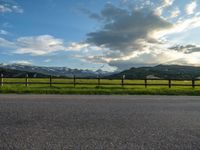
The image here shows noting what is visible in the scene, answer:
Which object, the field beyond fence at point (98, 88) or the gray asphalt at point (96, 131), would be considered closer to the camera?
the gray asphalt at point (96, 131)

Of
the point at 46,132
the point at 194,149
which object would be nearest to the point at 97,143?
the point at 46,132

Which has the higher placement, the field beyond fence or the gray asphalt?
the field beyond fence

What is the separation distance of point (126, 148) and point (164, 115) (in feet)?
13.6

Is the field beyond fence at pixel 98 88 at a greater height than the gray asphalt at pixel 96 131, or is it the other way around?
the field beyond fence at pixel 98 88

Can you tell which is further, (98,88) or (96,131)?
(98,88)

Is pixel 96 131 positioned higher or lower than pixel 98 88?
lower

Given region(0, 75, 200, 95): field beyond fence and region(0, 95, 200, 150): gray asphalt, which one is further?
region(0, 75, 200, 95): field beyond fence

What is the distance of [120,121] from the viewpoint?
25.7 feet

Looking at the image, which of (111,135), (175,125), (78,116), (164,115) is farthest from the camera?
(164,115)

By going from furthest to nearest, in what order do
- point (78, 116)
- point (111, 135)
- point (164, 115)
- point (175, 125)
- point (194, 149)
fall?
point (164, 115)
point (78, 116)
point (175, 125)
point (111, 135)
point (194, 149)

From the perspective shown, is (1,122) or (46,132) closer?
(46,132)

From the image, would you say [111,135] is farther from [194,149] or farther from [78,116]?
[78,116]

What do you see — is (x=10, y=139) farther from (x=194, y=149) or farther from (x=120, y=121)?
(x=194, y=149)

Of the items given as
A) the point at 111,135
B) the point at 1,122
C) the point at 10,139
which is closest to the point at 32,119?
the point at 1,122
